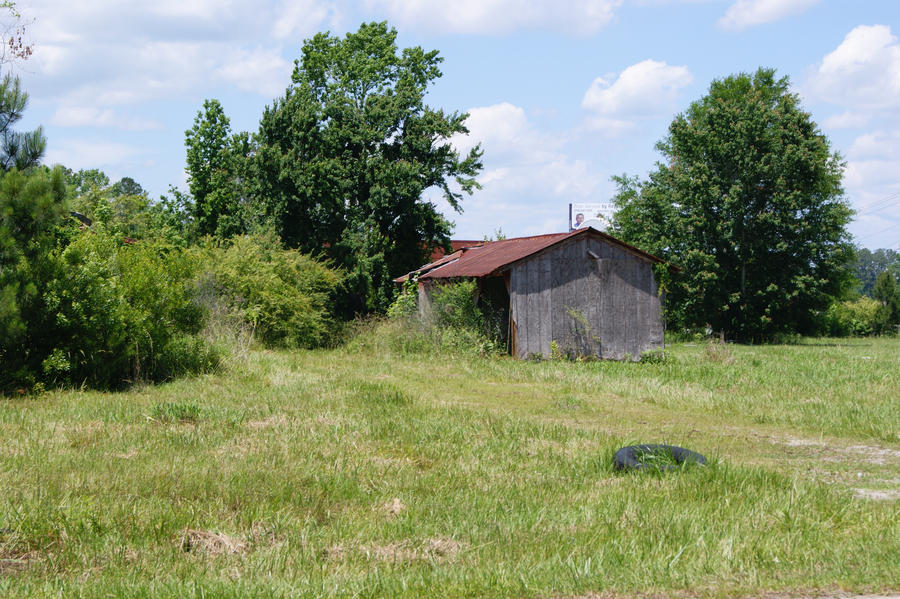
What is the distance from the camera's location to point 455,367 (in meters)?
19.1

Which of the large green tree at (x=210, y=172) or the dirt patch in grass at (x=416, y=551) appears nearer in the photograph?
the dirt patch in grass at (x=416, y=551)

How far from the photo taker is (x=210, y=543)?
19.1 ft

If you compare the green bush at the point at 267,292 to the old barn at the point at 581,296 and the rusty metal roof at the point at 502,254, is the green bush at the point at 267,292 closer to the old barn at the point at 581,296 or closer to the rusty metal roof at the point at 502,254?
the rusty metal roof at the point at 502,254

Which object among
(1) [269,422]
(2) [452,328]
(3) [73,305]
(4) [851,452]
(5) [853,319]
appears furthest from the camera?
(5) [853,319]

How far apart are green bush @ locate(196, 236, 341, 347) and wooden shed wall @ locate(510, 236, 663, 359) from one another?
7736 mm

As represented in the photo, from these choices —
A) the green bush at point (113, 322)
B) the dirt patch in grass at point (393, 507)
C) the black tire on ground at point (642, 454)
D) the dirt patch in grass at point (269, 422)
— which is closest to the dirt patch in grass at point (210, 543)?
the dirt patch in grass at point (393, 507)

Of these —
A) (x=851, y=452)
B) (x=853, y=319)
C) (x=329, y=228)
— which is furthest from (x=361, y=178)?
(x=853, y=319)

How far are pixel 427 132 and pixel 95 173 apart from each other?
65.7 metres

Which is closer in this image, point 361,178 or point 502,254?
point 502,254

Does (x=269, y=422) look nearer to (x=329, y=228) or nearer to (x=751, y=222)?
(x=329, y=228)

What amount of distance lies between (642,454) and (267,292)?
18129 mm

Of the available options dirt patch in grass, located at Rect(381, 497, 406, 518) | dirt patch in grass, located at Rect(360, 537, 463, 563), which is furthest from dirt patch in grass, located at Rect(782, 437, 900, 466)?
dirt patch in grass, located at Rect(360, 537, 463, 563)

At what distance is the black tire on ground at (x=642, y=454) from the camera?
798 cm

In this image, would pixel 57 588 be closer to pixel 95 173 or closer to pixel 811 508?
pixel 811 508
